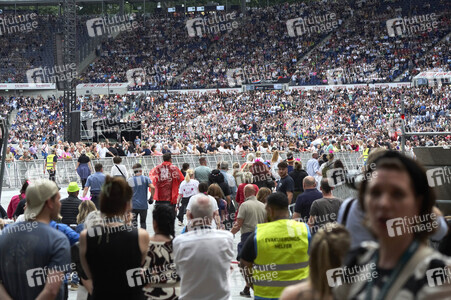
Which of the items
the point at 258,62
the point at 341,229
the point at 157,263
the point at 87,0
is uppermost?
the point at 87,0

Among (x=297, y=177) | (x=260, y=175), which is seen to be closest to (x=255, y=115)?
(x=260, y=175)

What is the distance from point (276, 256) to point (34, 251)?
81.4 inches

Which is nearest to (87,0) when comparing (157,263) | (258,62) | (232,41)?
(232,41)

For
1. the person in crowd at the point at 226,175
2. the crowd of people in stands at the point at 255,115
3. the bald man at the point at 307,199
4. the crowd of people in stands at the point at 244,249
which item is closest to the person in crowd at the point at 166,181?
the person in crowd at the point at 226,175

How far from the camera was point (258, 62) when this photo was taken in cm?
5719

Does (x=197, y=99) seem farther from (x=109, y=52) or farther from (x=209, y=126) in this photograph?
(x=109, y=52)

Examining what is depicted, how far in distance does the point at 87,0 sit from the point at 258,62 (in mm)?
18471

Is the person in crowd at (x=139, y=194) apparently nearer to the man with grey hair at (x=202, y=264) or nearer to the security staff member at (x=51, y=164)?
the man with grey hair at (x=202, y=264)

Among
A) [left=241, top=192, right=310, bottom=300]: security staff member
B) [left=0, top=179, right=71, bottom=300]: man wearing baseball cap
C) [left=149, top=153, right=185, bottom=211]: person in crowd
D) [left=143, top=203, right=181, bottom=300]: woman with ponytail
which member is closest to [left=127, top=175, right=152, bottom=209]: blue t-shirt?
[left=149, top=153, right=185, bottom=211]: person in crowd

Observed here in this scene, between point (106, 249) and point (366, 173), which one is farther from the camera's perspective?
point (106, 249)

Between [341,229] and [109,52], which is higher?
[109,52]

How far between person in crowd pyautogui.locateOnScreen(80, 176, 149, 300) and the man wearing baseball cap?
0.18m

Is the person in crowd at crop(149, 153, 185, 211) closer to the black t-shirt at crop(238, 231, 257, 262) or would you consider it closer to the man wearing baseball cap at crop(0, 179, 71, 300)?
the black t-shirt at crop(238, 231, 257, 262)

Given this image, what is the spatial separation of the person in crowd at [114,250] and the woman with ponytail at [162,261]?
1.66 ft
